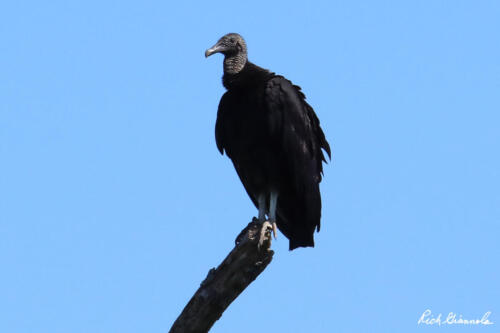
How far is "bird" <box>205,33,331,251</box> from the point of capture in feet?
18.4

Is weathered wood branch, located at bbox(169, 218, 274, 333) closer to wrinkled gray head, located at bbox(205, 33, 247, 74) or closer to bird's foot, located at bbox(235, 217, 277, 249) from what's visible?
bird's foot, located at bbox(235, 217, 277, 249)

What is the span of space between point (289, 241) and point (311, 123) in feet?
2.73

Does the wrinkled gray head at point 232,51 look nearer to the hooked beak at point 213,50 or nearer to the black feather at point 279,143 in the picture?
the hooked beak at point 213,50

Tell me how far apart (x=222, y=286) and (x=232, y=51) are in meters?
2.23

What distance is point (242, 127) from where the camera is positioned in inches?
222

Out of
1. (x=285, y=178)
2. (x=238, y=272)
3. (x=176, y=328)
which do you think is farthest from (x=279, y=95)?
(x=176, y=328)

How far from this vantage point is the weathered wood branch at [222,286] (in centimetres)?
446

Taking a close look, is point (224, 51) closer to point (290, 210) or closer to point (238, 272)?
point (290, 210)

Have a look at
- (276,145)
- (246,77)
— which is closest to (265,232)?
(276,145)

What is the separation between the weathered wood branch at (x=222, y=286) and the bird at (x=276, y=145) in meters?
0.80

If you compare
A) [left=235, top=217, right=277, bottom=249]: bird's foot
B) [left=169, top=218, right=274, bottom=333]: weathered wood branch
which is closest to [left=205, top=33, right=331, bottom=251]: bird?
[left=235, top=217, right=277, bottom=249]: bird's foot

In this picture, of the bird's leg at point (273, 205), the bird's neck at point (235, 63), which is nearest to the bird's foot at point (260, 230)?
the bird's leg at point (273, 205)

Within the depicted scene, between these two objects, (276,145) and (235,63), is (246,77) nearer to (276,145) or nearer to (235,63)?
(235,63)

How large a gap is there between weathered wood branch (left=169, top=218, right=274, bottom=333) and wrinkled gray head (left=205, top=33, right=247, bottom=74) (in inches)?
70.4
